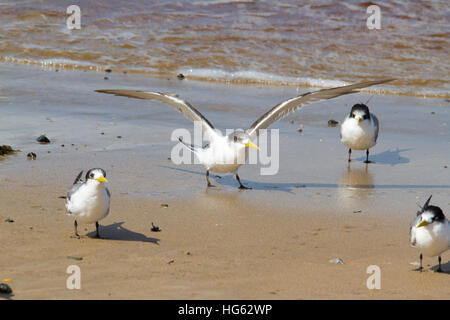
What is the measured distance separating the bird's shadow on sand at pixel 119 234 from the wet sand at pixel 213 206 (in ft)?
0.05

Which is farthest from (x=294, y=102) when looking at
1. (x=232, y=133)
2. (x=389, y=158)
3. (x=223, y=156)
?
(x=389, y=158)

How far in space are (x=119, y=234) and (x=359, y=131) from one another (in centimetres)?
362

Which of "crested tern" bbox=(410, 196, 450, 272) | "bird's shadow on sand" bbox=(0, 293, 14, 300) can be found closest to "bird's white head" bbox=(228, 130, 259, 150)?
"crested tern" bbox=(410, 196, 450, 272)

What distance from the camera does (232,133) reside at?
699 cm

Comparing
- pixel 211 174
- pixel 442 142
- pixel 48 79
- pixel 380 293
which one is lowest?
pixel 380 293

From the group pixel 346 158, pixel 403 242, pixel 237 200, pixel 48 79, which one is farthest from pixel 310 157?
pixel 48 79

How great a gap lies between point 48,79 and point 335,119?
5.08m

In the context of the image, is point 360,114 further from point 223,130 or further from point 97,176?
point 97,176

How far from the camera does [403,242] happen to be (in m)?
5.21

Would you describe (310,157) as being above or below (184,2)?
below

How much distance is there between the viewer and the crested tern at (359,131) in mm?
7867

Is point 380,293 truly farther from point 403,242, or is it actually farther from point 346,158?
point 346,158

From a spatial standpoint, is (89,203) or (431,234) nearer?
(431,234)

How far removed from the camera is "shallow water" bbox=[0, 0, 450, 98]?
42.0 ft
